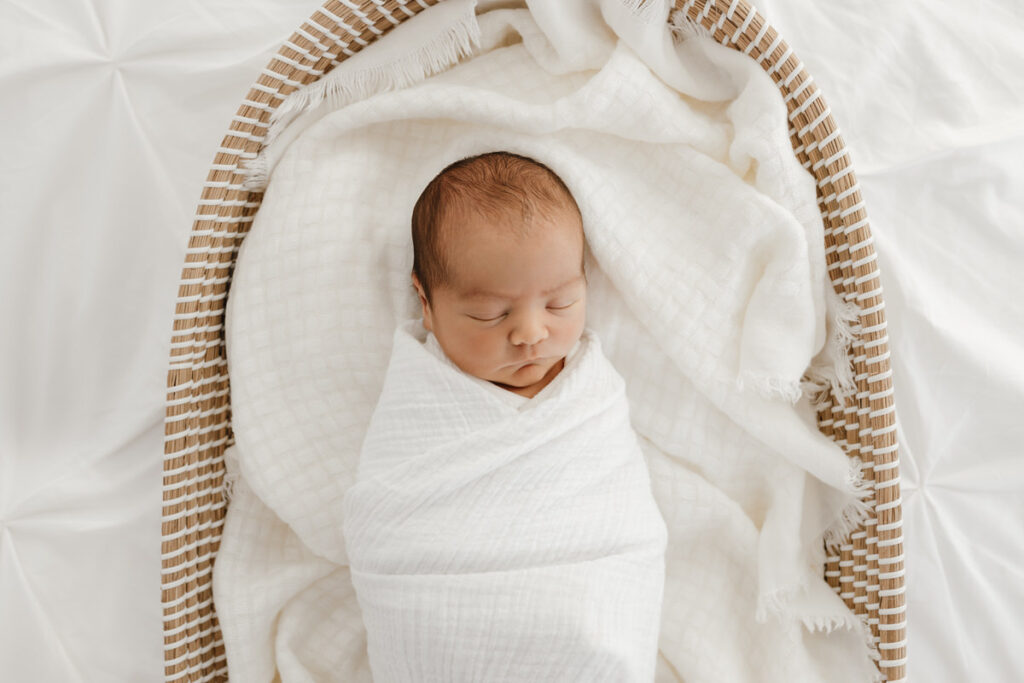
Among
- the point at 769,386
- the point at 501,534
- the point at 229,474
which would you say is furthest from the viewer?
the point at 229,474

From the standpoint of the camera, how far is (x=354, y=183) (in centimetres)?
125

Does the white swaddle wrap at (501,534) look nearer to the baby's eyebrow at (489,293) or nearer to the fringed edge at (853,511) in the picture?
the baby's eyebrow at (489,293)

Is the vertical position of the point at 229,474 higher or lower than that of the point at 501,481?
lower

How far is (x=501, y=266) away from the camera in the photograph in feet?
3.44

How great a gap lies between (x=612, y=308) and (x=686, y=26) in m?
0.41

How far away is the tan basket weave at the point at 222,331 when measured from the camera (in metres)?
1.15

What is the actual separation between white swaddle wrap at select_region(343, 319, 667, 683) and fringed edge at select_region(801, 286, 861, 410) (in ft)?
1.05

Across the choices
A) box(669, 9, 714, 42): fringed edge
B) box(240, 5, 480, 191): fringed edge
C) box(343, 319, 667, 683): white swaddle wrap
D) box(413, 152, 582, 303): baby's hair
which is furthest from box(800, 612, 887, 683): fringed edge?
box(240, 5, 480, 191): fringed edge

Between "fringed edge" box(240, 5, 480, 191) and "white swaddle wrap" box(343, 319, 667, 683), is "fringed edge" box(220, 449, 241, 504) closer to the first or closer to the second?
"white swaddle wrap" box(343, 319, 667, 683)

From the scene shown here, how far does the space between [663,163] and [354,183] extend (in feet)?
1.49

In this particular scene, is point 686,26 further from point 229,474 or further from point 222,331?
point 229,474

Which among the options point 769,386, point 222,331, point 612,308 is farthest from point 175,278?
point 769,386

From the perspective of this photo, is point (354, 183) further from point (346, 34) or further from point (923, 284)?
point (923, 284)

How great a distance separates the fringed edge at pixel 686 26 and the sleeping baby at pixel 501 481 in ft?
0.95
